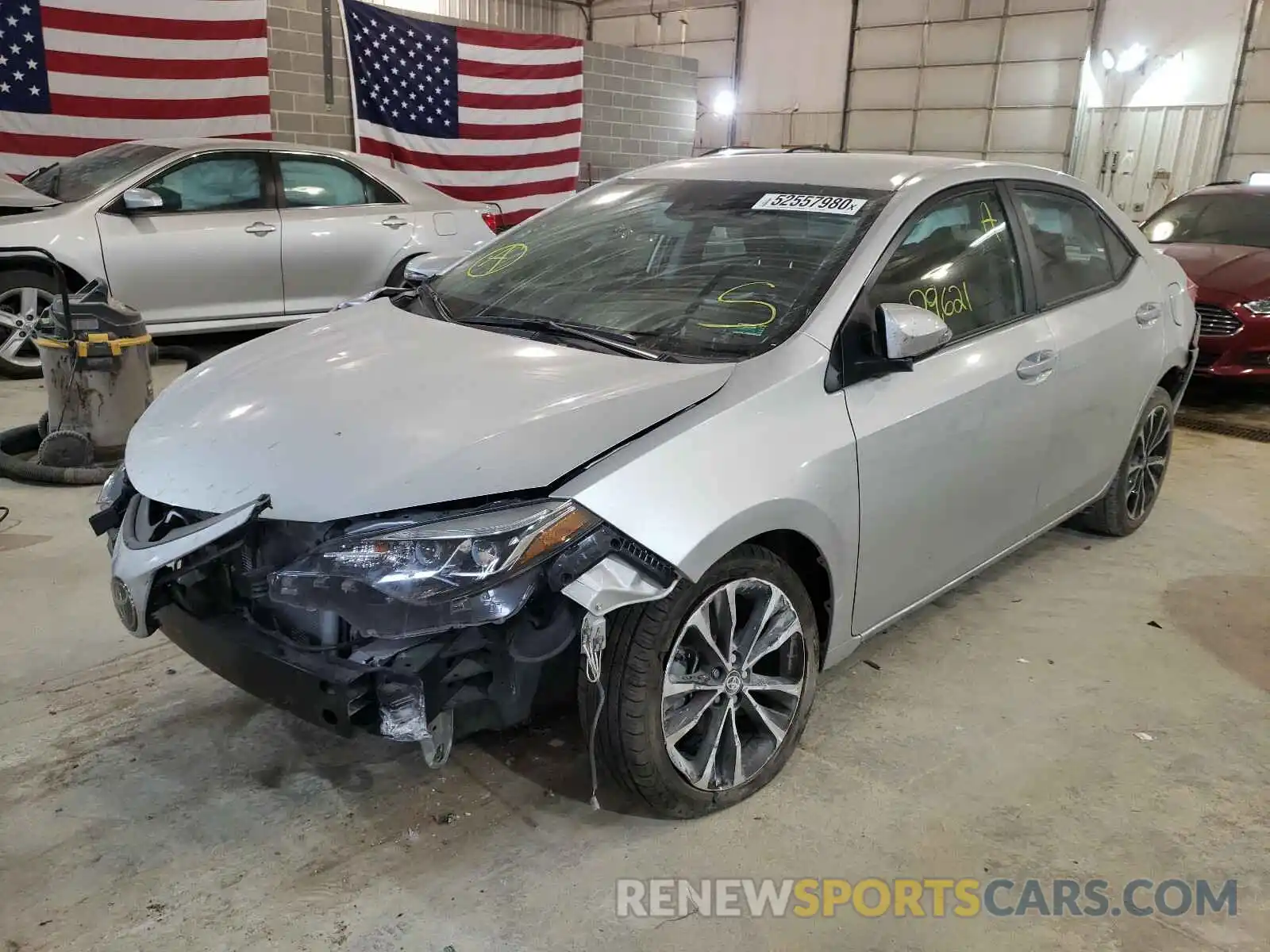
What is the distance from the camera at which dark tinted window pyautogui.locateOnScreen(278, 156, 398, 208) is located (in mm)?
6672

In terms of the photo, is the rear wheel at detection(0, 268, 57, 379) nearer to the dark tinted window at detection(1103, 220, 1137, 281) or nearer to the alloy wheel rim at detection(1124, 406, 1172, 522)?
the dark tinted window at detection(1103, 220, 1137, 281)

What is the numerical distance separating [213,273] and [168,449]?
4.58 meters

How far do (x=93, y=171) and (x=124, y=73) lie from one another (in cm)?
193

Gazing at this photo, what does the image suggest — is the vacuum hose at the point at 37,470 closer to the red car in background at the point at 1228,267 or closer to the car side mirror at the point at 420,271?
the car side mirror at the point at 420,271

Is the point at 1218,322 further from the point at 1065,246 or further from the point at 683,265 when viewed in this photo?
the point at 683,265

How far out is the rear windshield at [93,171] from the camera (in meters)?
6.15

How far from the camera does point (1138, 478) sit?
13.4ft

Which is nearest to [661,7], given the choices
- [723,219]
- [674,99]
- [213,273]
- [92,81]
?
[674,99]

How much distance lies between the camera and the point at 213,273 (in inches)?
248

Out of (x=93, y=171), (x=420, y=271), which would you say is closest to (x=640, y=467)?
(x=420, y=271)

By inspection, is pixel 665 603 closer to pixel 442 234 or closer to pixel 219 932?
pixel 219 932

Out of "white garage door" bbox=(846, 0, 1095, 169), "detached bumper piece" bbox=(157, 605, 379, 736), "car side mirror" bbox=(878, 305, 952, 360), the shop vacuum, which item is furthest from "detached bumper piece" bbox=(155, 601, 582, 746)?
"white garage door" bbox=(846, 0, 1095, 169)

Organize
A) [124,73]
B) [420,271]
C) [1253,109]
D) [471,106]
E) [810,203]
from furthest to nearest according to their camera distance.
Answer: [1253,109]
[471,106]
[124,73]
[420,271]
[810,203]

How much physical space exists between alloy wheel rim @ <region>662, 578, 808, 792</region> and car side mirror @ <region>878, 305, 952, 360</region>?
662 millimetres
